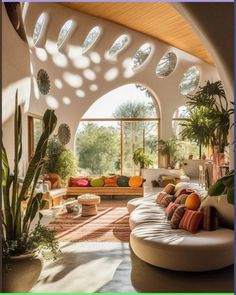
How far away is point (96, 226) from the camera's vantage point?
255 inches

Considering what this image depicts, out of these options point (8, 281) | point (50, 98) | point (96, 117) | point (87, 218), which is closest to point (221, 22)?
point (8, 281)

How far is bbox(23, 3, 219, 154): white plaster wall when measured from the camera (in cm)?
929

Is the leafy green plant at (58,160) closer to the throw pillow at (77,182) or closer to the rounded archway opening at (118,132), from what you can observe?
the throw pillow at (77,182)

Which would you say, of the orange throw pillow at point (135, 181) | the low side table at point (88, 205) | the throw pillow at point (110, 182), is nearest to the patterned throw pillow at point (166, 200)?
the low side table at point (88, 205)

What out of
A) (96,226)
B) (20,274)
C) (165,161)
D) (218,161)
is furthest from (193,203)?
(165,161)

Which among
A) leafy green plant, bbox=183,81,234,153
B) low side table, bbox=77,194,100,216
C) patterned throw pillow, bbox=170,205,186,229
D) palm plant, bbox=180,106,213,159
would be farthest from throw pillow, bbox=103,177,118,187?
patterned throw pillow, bbox=170,205,186,229

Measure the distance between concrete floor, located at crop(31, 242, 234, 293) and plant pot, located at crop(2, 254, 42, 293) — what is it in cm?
55

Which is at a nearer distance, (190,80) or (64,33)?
(64,33)

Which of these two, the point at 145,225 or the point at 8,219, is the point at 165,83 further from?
the point at 8,219

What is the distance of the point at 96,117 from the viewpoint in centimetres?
1136

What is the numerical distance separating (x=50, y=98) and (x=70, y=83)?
1033 millimetres

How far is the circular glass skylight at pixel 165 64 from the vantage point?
1184 cm

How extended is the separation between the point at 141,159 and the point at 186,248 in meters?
7.42

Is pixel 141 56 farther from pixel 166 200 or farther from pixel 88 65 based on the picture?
pixel 166 200
